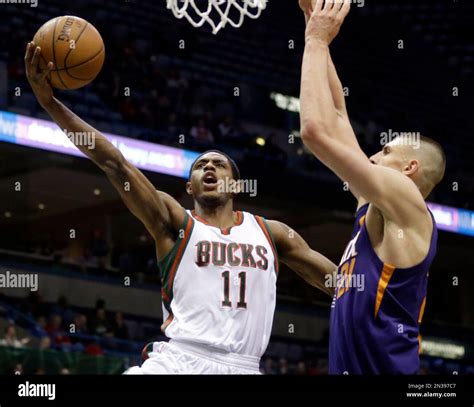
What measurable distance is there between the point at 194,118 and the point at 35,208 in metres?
3.17

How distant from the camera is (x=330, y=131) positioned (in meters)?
3.09

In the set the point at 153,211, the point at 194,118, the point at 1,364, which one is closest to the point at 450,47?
the point at 194,118

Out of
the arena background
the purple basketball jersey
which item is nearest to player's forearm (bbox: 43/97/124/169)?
the purple basketball jersey

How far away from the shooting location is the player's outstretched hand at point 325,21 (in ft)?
10.2

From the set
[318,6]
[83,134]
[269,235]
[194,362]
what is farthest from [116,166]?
[318,6]

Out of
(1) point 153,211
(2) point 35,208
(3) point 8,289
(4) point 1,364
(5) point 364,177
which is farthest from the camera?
(2) point 35,208

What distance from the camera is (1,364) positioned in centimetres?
909

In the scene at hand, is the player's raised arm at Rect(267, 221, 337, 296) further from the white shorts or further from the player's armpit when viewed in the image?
the player's armpit

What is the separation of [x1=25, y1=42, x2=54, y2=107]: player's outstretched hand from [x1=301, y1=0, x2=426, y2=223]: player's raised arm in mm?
1316

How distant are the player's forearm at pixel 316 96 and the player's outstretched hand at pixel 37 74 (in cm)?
131

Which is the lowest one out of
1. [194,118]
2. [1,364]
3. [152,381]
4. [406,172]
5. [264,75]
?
[1,364]

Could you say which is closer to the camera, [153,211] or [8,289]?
[153,211]

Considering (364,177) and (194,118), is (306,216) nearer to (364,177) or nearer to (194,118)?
(194,118)

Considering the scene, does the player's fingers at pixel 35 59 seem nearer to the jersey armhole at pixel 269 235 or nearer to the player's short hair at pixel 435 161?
the jersey armhole at pixel 269 235
